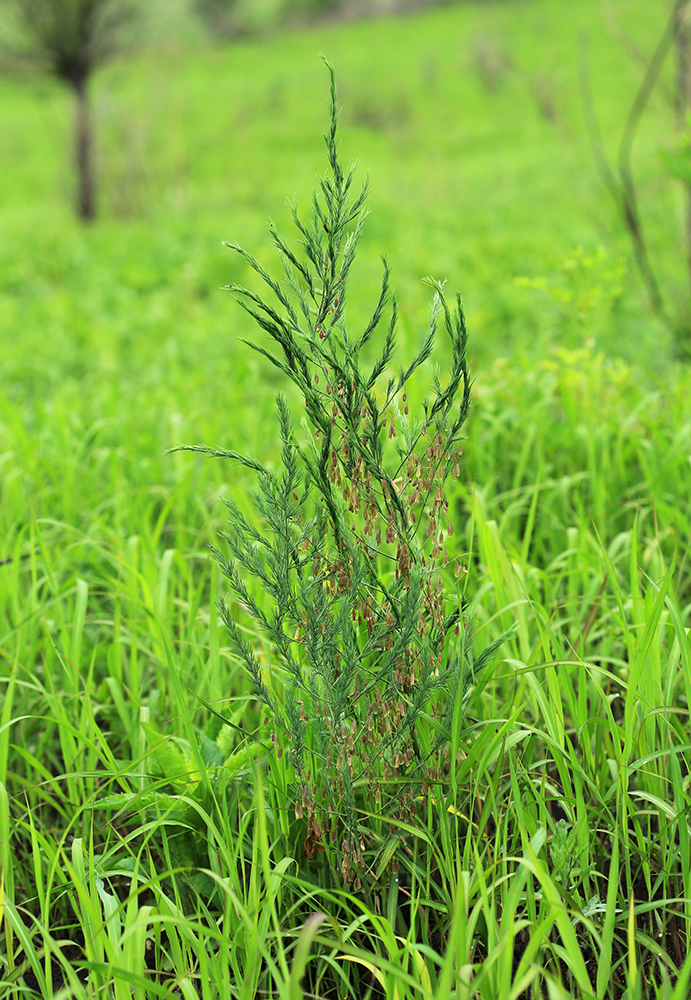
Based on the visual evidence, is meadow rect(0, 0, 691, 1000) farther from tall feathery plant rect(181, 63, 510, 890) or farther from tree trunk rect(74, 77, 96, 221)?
tree trunk rect(74, 77, 96, 221)

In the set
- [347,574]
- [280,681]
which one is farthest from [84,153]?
[347,574]

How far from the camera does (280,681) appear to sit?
1.49m

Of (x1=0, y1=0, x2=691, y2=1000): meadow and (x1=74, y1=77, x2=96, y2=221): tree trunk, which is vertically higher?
(x1=74, y1=77, x2=96, y2=221): tree trunk

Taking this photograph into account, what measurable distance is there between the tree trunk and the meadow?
4.16 m

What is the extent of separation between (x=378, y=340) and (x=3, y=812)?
440cm

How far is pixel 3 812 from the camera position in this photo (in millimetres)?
1357

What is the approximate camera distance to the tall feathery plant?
3.88 feet

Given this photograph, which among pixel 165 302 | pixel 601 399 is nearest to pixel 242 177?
pixel 165 302

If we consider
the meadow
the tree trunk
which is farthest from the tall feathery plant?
the tree trunk

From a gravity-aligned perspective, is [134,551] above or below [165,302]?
below

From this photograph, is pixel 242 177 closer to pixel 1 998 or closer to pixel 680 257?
pixel 680 257

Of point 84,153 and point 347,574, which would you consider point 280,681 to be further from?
point 84,153

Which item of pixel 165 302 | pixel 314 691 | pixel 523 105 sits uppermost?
pixel 523 105

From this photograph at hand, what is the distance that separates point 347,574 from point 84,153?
11.4 m
